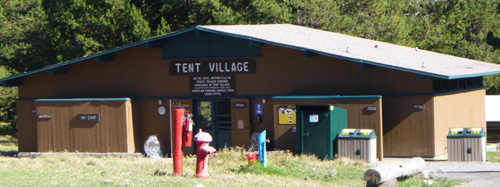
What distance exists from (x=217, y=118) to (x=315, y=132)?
4.27m

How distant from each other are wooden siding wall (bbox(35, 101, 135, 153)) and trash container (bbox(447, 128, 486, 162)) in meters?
9.73

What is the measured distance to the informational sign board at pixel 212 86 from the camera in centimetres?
2353

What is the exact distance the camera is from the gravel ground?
53.0ft

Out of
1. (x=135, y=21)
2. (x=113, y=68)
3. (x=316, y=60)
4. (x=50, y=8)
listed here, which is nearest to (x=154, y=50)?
(x=113, y=68)

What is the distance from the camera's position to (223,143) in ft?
78.8

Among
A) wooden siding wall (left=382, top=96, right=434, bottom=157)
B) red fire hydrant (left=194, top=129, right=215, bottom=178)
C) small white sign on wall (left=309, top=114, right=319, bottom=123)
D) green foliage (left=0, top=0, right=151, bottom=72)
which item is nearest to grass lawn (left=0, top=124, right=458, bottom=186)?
red fire hydrant (left=194, top=129, right=215, bottom=178)

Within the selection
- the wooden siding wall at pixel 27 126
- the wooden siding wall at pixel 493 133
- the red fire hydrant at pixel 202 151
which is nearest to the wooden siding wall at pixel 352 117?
the red fire hydrant at pixel 202 151

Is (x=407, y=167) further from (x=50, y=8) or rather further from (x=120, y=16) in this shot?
(x=50, y=8)

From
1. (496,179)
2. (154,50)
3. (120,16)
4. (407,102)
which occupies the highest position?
(120,16)

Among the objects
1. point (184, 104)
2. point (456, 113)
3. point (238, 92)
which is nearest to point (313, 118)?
point (238, 92)

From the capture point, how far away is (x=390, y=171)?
46.7 ft

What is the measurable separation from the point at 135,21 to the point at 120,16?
130 cm

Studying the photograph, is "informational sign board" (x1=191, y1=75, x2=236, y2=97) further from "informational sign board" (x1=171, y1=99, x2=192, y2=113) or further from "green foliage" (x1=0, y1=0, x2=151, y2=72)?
"green foliage" (x1=0, y1=0, x2=151, y2=72)

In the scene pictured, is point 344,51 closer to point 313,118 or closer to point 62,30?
point 313,118
